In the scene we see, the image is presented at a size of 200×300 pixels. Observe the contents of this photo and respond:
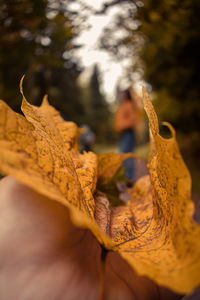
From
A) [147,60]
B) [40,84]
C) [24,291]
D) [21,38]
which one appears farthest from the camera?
[147,60]

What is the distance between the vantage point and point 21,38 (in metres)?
0.57

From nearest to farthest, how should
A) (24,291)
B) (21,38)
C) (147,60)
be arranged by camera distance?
1. (24,291)
2. (21,38)
3. (147,60)

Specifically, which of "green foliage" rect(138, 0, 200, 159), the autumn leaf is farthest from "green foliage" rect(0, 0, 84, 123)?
"green foliage" rect(138, 0, 200, 159)

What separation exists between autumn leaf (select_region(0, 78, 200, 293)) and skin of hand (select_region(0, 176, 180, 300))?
0.07 ft

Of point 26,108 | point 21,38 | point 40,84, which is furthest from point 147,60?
point 26,108

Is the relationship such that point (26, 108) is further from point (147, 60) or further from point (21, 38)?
point (147, 60)

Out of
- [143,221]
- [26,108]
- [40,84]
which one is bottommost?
[40,84]

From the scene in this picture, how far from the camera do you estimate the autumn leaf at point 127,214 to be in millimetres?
138

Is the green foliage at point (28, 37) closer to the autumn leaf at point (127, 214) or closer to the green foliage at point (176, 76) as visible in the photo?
the autumn leaf at point (127, 214)

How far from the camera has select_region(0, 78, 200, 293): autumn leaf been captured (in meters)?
0.14

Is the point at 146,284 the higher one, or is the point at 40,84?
the point at 146,284

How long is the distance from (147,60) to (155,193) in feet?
12.4

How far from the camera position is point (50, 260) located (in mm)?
162

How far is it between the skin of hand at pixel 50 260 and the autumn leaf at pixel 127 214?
0.8 inches
